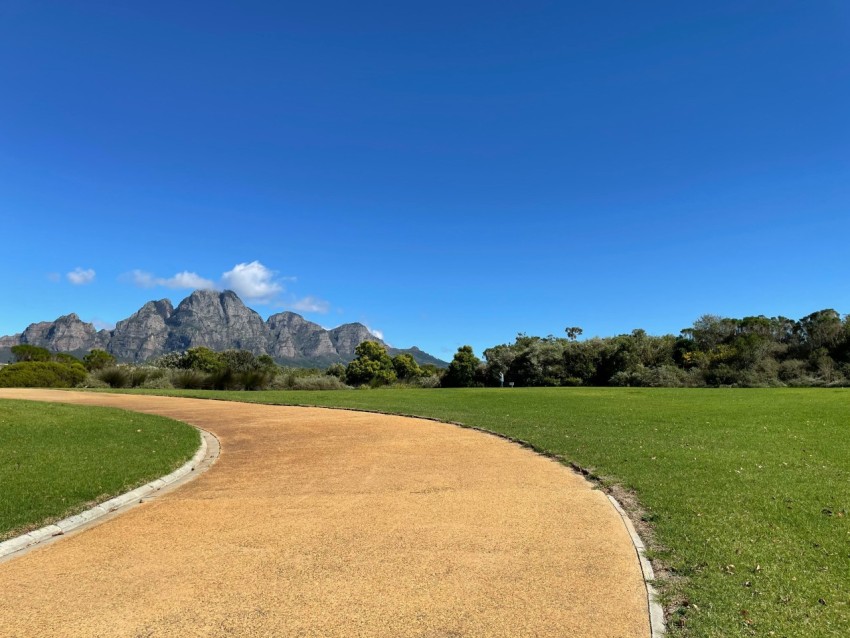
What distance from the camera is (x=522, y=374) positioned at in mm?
53531

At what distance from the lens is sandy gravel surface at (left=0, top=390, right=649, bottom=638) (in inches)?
153

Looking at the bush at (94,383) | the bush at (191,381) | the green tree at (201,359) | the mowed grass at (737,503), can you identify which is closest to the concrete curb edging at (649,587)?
the mowed grass at (737,503)

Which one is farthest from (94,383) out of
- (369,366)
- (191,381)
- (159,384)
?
(369,366)

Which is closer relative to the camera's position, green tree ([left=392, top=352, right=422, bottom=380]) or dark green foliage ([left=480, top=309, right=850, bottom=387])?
dark green foliage ([left=480, top=309, right=850, bottom=387])

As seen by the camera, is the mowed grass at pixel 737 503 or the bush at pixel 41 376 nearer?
the mowed grass at pixel 737 503

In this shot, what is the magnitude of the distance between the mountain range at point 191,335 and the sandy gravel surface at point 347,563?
480 feet

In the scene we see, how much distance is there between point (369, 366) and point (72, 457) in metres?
52.1

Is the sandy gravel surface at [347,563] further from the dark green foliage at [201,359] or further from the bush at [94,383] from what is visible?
the dark green foliage at [201,359]

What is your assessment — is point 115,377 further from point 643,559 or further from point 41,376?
point 643,559

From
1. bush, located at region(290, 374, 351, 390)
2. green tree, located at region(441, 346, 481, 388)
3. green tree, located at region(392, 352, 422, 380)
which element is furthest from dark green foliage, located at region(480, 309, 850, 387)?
bush, located at region(290, 374, 351, 390)

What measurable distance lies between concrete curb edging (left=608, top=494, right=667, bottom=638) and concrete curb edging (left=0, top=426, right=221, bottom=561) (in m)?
6.12

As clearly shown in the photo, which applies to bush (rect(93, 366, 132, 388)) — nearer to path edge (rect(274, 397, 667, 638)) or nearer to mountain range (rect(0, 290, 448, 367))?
path edge (rect(274, 397, 667, 638))

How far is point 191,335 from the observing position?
560 feet

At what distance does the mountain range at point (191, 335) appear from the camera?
6265 inches
